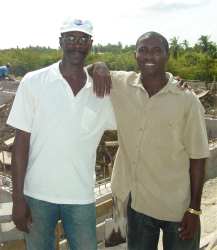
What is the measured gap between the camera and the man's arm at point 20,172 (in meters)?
2.29

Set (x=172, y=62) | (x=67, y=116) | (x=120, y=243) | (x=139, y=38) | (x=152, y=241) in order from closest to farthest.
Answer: (x=67, y=116)
(x=139, y=38)
(x=152, y=241)
(x=120, y=243)
(x=172, y=62)

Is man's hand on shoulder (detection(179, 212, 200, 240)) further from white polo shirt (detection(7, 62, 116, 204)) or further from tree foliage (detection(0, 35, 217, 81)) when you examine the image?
tree foliage (detection(0, 35, 217, 81))

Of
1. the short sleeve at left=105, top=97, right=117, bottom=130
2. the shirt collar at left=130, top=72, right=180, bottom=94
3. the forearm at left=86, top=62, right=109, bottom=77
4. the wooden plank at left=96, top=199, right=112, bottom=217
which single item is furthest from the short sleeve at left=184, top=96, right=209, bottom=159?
the wooden plank at left=96, top=199, right=112, bottom=217

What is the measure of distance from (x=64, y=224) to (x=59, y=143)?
20.6 inches

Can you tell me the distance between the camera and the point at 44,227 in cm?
239

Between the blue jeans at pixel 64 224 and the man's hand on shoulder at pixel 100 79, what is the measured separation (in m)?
0.66

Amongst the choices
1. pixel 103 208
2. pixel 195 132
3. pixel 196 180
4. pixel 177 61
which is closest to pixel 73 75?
pixel 195 132

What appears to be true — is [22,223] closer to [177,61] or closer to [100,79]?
[100,79]

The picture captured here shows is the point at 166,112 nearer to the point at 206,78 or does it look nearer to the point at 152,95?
the point at 152,95

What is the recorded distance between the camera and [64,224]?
8.00 ft

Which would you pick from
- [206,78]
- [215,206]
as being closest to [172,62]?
[206,78]

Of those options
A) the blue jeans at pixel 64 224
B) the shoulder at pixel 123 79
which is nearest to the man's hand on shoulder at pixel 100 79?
the shoulder at pixel 123 79

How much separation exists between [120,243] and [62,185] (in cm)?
118

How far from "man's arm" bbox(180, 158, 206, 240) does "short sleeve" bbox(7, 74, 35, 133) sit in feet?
3.41
